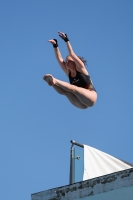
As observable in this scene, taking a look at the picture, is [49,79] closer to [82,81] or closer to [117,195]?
[82,81]

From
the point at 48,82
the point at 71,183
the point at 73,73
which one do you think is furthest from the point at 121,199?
the point at 73,73

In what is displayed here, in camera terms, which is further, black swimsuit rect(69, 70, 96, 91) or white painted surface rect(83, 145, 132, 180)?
black swimsuit rect(69, 70, 96, 91)

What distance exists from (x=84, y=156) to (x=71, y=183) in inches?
23.0

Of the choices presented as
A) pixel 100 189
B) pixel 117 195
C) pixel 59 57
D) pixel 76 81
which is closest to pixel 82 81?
pixel 76 81

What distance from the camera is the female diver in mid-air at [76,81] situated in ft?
33.2

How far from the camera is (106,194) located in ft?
28.4

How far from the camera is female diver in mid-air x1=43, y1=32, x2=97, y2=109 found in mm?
10125

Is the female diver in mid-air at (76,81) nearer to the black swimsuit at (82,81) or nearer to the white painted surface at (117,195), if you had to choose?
the black swimsuit at (82,81)

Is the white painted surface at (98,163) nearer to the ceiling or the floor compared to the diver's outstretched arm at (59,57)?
nearer to the floor

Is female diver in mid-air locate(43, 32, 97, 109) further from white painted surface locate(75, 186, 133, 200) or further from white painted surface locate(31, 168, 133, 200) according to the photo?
white painted surface locate(75, 186, 133, 200)

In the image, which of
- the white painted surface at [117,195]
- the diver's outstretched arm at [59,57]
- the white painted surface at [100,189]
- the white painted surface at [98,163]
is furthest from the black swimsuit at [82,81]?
the white painted surface at [117,195]

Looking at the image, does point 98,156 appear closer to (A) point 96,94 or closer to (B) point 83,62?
(A) point 96,94

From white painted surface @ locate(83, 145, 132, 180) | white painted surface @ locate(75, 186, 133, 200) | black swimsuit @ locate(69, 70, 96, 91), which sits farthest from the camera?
black swimsuit @ locate(69, 70, 96, 91)

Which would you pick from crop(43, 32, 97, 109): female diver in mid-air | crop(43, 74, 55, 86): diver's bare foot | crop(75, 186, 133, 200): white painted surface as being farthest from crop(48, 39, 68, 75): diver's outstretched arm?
crop(75, 186, 133, 200): white painted surface
